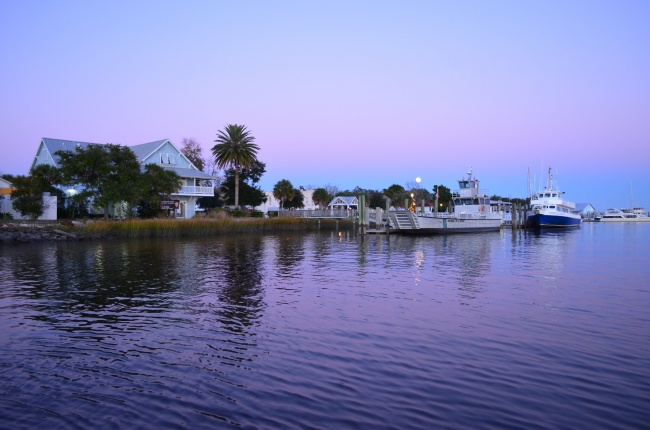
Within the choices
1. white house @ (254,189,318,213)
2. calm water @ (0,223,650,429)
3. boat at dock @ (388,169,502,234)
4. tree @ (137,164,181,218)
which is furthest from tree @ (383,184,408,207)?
calm water @ (0,223,650,429)

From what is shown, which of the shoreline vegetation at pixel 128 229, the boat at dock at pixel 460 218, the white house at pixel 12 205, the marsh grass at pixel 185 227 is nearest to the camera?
the shoreline vegetation at pixel 128 229

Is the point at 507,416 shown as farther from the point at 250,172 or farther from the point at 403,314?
the point at 250,172

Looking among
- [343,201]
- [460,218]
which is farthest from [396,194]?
[460,218]

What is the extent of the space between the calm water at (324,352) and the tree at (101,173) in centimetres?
2939

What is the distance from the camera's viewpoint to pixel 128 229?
4809cm

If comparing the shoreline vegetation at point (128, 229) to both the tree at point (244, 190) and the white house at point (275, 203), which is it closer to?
the tree at point (244, 190)

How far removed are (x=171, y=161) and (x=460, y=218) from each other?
3826 centimetres

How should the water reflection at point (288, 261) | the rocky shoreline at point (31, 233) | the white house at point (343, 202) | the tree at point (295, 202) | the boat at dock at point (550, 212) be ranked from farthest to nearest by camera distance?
the white house at point (343, 202) → the tree at point (295, 202) → the boat at dock at point (550, 212) → the rocky shoreline at point (31, 233) → the water reflection at point (288, 261)

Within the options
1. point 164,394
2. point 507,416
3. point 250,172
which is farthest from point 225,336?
point 250,172

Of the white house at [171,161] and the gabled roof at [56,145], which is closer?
the gabled roof at [56,145]

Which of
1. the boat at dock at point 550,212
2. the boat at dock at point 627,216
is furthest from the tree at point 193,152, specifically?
the boat at dock at point 627,216

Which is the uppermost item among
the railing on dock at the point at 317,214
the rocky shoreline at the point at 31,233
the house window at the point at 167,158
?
the house window at the point at 167,158

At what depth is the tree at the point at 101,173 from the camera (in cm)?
4912

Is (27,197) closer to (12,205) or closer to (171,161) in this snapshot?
(12,205)
